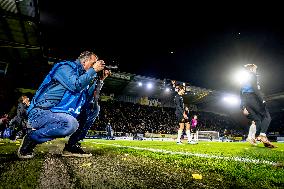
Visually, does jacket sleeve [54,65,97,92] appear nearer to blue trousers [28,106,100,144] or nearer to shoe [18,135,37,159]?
blue trousers [28,106,100,144]

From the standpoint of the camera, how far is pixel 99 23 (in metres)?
20.0

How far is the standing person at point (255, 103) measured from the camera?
249 inches

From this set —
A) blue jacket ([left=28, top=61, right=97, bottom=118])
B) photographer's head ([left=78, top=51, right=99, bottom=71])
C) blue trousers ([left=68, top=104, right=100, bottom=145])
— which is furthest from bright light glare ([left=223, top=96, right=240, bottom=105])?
blue jacket ([left=28, top=61, right=97, bottom=118])

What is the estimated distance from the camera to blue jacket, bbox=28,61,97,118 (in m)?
3.04

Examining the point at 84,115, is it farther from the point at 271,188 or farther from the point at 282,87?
the point at 282,87

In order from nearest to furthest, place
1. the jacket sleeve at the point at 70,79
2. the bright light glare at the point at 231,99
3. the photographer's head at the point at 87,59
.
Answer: the jacket sleeve at the point at 70,79, the photographer's head at the point at 87,59, the bright light glare at the point at 231,99

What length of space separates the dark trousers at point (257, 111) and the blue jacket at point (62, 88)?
519 centimetres

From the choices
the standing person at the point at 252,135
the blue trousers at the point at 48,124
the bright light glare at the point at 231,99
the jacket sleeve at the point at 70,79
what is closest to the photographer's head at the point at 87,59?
the jacket sleeve at the point at 70,79

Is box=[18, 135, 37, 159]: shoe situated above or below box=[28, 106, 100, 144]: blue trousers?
below

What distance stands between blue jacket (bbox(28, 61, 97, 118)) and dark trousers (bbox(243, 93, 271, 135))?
17.0 ft

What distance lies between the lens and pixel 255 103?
6559 millimetres

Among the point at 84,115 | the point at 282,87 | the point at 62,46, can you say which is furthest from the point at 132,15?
the point at 282,87

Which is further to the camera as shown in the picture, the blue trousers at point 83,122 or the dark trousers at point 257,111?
the dark trousers at point 257,111

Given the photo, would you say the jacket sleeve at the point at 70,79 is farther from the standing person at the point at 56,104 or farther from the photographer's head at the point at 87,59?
the photographer's head at the point at 87,59
